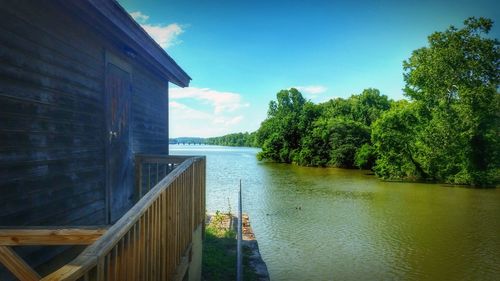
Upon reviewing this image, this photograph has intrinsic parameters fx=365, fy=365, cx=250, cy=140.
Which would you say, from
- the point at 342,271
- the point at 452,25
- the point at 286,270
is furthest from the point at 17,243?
the point at 452,25

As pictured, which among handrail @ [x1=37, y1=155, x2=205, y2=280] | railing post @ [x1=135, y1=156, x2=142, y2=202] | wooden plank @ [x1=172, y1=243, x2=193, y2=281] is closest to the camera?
handrail @ [x1=37, y1=155, x2=205, y2=280]

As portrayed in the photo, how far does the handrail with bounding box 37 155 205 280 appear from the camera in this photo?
5.75 feet

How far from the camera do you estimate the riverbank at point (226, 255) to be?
796 centimetres

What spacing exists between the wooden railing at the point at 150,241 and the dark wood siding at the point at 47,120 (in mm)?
1109

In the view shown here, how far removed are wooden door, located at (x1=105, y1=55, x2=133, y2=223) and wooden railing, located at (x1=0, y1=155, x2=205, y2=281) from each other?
50.8 inches

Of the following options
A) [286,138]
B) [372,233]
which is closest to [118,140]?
[372,233]

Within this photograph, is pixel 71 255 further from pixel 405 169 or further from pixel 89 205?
pixel 405 169

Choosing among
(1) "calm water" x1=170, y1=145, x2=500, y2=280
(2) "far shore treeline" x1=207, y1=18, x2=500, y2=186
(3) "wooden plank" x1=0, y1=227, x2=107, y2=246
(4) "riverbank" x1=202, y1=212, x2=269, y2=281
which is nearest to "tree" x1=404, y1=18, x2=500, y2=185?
(2) "far shore treeline" x1=207, y1=18, x2=500, y2=186

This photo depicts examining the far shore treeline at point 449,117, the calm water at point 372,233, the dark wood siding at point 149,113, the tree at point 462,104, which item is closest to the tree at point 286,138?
Answer: the far shore treeline at point 449,117

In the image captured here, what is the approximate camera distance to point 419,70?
3453 cm

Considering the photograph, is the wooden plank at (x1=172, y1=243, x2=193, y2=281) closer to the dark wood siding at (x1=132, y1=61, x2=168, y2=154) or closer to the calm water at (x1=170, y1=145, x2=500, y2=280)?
the dark wood siding at (x1=132, y1=61, x2=168, y2=154)

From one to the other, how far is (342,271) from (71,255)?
8.50 m

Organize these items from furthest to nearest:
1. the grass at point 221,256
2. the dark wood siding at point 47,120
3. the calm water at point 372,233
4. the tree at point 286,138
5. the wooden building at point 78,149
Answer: the tree at point 286,138
the calm water at point 372,233
the grass at point 221,256
the dark wood siding at point 47,120
the wooden building at point 78,149

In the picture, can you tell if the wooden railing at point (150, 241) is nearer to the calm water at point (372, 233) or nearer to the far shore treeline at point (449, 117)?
the calm water at point (372, 233)
